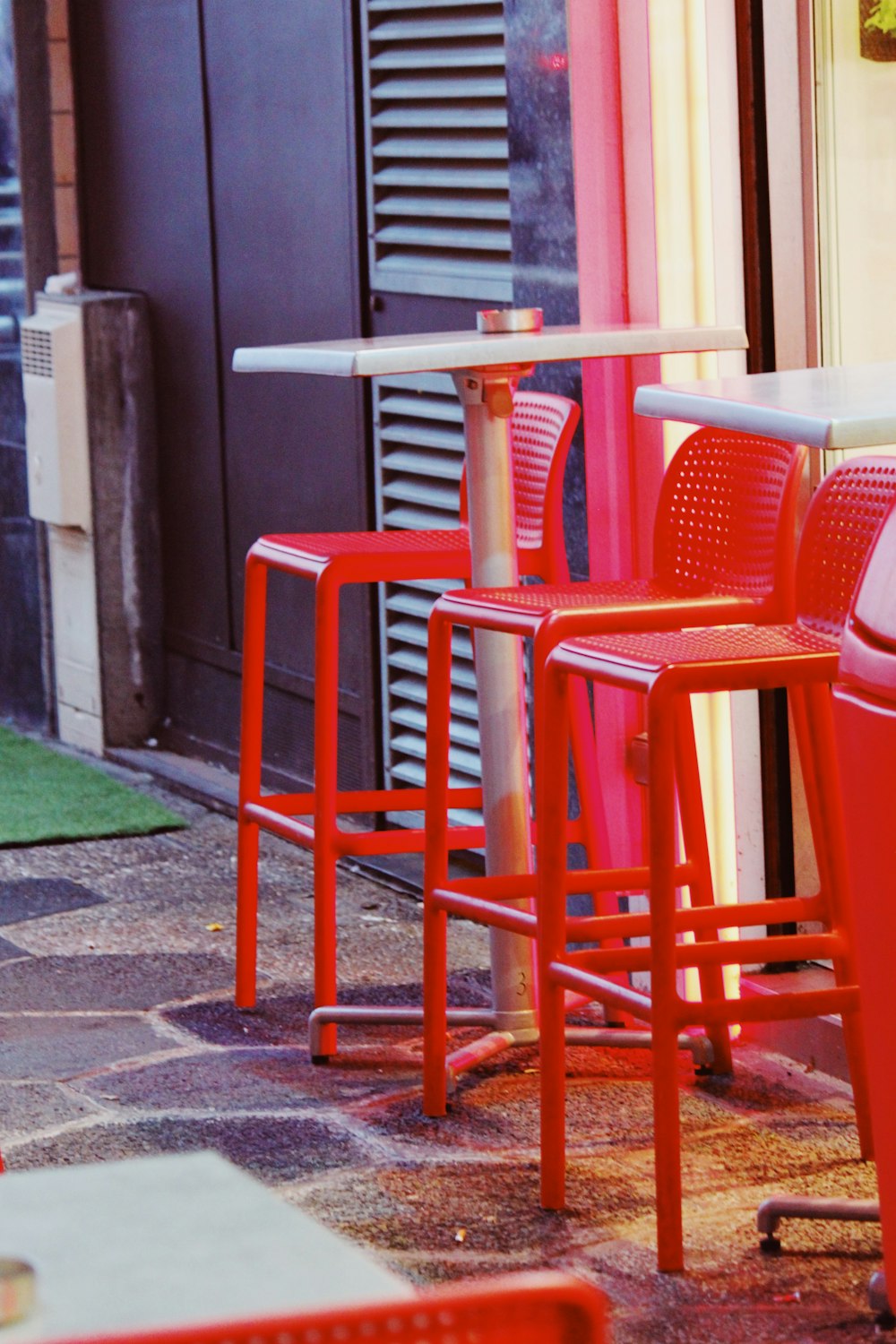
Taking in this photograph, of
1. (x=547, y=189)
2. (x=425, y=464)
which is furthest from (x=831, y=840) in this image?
(x=425, y=464)

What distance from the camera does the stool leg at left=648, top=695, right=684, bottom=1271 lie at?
2.62 m

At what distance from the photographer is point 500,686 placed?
3418 mm

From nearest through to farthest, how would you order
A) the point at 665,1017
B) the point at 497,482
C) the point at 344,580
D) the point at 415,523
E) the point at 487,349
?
the point at 665,1017
the point at 487,349
the point at 497,482
the point at 344,580
the point at 415,523

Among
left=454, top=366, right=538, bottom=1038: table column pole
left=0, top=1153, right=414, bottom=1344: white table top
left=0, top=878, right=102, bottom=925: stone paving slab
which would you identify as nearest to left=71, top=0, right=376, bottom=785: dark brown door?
left=0, top=878, right=102, bottom=925: stone paving slab

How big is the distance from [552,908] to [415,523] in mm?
2022

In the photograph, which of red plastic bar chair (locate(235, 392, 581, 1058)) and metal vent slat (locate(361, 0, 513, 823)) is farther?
metal vent slat (locate(361, 0, 513, 823))

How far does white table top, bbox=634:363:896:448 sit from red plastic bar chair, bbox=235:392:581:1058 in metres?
0.83

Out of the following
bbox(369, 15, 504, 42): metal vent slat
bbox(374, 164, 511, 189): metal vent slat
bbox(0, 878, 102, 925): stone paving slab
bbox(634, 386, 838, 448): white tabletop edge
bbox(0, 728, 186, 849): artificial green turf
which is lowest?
bbox(0, 878, 102, 925): stone paving slab

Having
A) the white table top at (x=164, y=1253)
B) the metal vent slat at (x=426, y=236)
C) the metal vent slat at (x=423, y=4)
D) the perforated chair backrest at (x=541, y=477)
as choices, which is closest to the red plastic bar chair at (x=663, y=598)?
the perforated chair backrest at (x=541, y=477)

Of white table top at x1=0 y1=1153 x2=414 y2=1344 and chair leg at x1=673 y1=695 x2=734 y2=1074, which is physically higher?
white table top at x1=0 y1=1153 x2=414 y2=1344

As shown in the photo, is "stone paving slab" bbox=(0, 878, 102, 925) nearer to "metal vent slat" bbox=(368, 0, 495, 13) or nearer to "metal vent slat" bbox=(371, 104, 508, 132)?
"metal vent slat" bbox=(371, 104, 508, 132)

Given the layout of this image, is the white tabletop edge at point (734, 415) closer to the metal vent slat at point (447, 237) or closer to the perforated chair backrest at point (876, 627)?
the perforated chair backrest at point (876, 627)

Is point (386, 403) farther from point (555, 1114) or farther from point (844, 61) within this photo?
point (555, 1114)

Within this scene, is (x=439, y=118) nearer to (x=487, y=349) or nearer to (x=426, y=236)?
(x=426, y=236)
